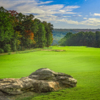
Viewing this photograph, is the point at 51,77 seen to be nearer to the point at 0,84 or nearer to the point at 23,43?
the point at 0,84

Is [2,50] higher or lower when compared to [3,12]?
lower

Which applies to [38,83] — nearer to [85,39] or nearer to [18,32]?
[18,32]

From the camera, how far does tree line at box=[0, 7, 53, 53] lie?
133 feet

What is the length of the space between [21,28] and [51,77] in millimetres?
44622

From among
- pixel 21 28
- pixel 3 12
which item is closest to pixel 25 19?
pixel 21 28

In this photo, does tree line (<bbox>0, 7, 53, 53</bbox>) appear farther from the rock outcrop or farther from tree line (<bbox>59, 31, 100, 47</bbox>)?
tree line (<bbox>59, 31, 100, 47</bbox>)

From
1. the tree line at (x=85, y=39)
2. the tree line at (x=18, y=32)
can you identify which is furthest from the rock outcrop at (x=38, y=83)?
the tree line at (x=85, y=39)

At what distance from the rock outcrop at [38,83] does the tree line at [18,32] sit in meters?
32.4

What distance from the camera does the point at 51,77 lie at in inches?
336

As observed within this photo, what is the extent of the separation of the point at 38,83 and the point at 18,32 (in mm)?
44740

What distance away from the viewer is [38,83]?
8.06 meters

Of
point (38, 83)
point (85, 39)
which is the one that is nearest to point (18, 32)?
point (38, 83)

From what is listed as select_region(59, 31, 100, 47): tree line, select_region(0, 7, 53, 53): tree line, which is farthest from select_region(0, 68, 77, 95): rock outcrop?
select_region(59, 31, 100, 47): tree line

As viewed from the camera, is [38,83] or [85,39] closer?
[38,83]
